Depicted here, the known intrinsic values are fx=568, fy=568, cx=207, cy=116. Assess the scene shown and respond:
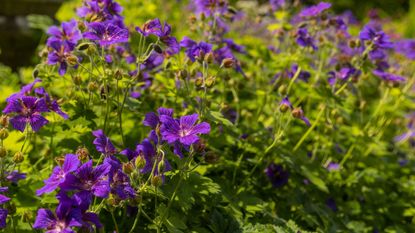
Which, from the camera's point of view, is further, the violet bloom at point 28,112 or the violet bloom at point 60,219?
the violet bloom at point 28,112

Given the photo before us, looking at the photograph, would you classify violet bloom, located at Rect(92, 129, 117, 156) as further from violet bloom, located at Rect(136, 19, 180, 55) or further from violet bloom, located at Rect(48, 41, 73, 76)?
violet bloom, located at Rect(48, 41, 73, 76)

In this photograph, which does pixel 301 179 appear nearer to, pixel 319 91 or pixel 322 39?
pixel 319 91

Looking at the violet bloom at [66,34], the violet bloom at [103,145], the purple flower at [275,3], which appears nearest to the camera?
the violet bloom at [103,145]

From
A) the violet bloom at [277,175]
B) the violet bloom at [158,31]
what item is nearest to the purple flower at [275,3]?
the violet bloom at [277,175]

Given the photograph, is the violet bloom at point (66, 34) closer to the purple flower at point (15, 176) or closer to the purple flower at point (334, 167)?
the purple flower at point (15, 176)

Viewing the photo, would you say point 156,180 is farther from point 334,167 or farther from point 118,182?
point 334,167
